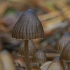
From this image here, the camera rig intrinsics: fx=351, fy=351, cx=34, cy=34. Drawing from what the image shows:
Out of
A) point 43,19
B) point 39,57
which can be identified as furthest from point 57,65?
point 43,19

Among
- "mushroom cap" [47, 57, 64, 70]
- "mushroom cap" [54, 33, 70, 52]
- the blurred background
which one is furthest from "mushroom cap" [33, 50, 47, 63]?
the blurred background

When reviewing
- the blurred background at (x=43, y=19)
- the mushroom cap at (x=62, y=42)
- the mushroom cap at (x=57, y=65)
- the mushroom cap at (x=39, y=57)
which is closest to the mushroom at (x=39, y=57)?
the mushroom cap at (x=39, y=57)

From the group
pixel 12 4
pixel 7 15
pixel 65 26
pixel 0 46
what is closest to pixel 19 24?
pixel 0 46

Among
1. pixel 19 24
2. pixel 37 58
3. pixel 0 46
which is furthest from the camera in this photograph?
pixel 0 46

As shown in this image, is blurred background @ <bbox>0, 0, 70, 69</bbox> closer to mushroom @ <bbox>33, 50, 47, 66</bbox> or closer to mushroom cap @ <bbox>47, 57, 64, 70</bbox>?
mushroom @ <bbox>33, 50, 47, 66</bbox>

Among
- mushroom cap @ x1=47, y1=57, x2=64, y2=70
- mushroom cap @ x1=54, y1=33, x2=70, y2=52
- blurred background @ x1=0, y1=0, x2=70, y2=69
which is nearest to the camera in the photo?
mushroom cap @ x1=47, y1=57, x2=64, y2=70

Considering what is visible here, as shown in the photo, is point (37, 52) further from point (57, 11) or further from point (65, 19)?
point (57, 11)

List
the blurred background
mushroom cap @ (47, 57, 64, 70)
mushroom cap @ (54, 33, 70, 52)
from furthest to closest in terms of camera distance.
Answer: the blurred background → mushroom cap @ (54, 33, 70, 52) → mushroom cap @ (47, 57, 64, 70)
